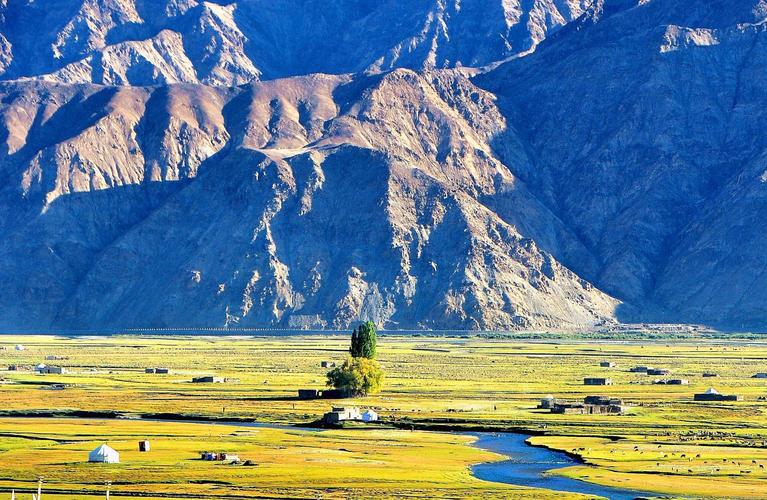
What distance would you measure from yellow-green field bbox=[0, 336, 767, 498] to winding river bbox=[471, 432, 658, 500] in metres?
1.28

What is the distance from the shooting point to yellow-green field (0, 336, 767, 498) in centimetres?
8612

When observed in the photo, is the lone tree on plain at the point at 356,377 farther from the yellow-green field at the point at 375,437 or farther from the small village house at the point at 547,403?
the small village house at the point at 547,403

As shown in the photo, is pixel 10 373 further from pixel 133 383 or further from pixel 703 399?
pixel 703 399

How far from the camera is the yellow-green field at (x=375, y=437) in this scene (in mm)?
86125

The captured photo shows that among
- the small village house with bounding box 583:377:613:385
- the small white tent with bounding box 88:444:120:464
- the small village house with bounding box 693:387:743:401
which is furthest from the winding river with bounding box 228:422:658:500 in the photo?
the small village house with bounding box 583:377:613:385

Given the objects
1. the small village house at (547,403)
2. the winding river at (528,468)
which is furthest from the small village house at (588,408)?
the winding river at (528,468)

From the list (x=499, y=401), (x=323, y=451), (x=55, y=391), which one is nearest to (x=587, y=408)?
(x=499, y=401)

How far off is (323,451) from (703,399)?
51.5 m

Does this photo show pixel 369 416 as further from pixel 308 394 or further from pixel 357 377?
pixel 308 394

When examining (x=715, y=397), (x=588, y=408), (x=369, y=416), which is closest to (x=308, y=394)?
(x=369, y=416)

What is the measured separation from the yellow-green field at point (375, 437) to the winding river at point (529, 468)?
128 centimetres

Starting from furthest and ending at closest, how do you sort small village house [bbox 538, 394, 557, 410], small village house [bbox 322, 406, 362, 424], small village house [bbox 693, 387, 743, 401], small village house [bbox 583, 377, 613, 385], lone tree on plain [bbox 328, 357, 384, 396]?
small village house [bbox 583, 377, 613, 385] → lone tree on plain [bbox 328, 357, 384, 396] → small village house [bbox 693, 387, 743, 401] → small village house [bbox 538, 394, 557, 410] → small village house [bbox 322, 406, 362, 424]

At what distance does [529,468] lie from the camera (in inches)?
3740

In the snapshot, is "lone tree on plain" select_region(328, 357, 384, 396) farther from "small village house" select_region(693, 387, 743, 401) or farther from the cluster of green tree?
"small village house" select_region(693, 387, 743, 401)
